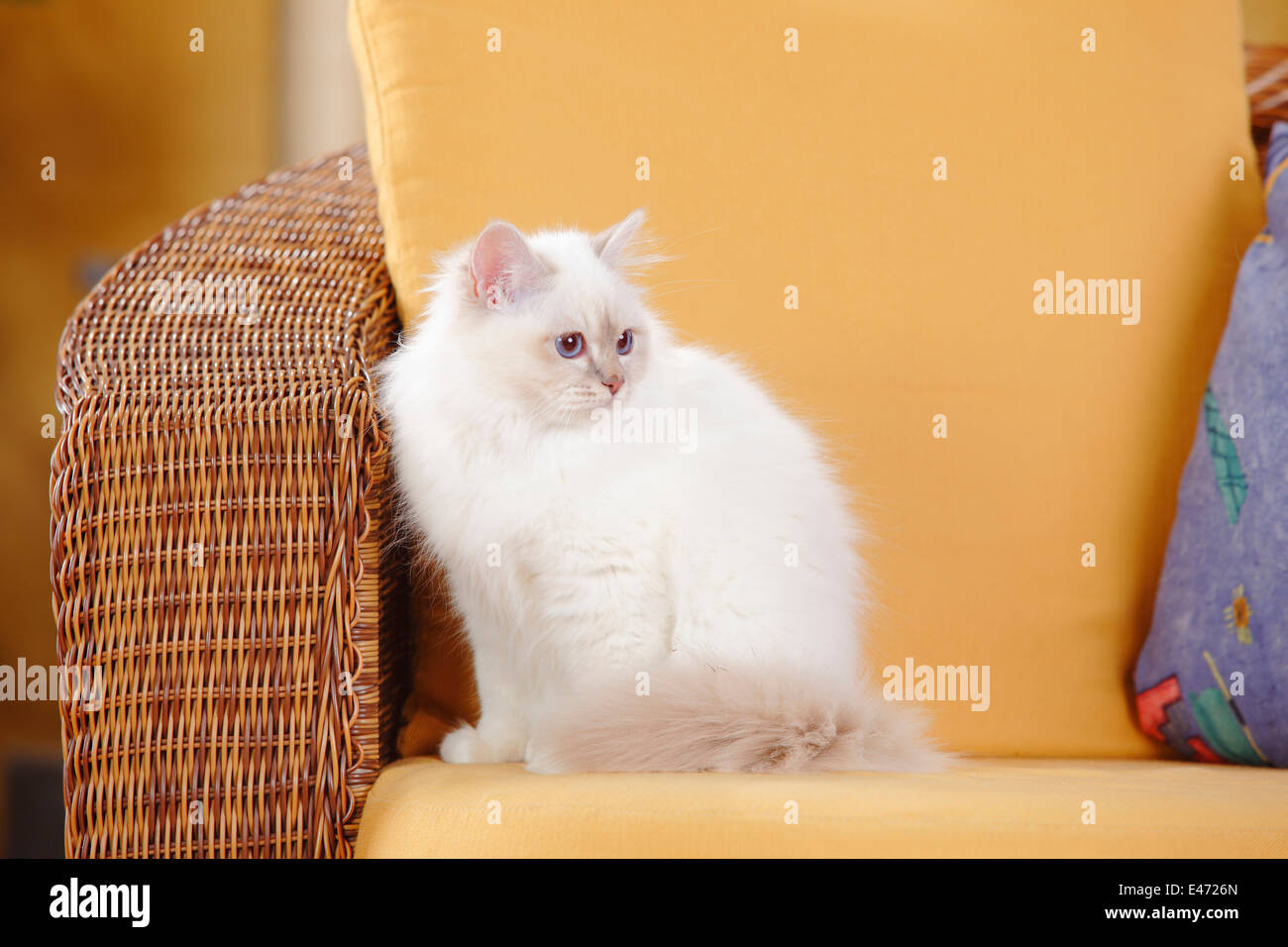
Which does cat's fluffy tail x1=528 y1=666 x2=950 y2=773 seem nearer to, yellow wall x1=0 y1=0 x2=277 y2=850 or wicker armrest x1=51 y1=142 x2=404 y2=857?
wicker armrest x1=51 y1=142 x2=404 y2=857

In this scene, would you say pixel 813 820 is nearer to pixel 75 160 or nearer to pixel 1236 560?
pixel 1236 560

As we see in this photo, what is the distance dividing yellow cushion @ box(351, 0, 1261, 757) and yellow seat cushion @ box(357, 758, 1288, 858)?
1.46 ft

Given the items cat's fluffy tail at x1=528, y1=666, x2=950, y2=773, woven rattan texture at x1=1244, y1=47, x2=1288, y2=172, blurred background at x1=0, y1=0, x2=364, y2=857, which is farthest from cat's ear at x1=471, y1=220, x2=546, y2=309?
blurred background at x1=0, y1=0, x2=364, y2=857

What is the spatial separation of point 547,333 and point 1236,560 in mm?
809

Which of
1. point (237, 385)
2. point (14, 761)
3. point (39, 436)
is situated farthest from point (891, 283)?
point (14, 761)

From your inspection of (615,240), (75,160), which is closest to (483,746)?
(615,240)

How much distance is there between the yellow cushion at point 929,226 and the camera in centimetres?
128

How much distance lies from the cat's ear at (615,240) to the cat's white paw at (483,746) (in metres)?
0.56
